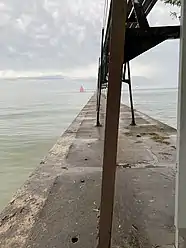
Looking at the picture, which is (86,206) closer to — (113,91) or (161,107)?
(113,91)

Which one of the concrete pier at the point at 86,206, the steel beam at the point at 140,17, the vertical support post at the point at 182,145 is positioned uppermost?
the steel beam at the point at 140,17

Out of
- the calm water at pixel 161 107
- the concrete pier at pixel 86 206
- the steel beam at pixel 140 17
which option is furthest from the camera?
the calm water at pixel 161 107

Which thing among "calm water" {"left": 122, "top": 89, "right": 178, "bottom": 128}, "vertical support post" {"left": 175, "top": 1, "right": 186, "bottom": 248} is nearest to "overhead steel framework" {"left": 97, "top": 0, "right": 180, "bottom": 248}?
"vertical support post" {"left": 175, "top": 1, "right": 186, "bottom": 248}

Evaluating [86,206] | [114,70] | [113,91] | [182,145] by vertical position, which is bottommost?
[86,206]

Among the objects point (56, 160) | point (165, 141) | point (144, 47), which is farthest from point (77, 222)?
point (165, 141)

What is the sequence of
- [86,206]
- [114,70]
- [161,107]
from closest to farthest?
[114,70]
[86,206]
[161,107]

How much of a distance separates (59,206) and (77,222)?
1.32 ft

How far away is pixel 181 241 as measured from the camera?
194cm

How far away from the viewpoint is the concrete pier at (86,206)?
230 centimetres

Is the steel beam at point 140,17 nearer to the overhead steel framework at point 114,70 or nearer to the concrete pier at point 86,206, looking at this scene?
the overhead steel framework at point 114,70

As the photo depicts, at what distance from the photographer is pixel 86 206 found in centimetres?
288

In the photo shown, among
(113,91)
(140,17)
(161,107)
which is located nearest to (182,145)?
(113,91)

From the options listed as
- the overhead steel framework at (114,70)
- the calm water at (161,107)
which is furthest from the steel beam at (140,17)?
the calm water at (161,107)

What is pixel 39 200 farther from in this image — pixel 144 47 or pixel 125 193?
pixel 144 47
